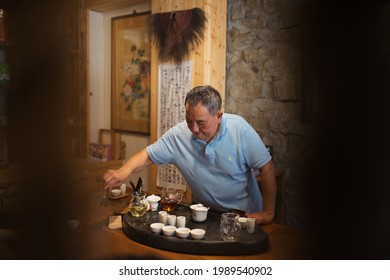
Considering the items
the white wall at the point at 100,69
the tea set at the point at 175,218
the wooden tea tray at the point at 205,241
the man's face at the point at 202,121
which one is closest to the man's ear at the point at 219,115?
the man's face at the point at 202,121

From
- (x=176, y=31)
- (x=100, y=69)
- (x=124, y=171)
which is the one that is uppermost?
(x=176, y=31)

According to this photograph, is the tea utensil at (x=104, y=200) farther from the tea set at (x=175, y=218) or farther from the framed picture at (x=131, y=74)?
the framed picture at (x=131, y=74)

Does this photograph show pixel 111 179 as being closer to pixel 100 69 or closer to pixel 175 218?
pixel 175 218

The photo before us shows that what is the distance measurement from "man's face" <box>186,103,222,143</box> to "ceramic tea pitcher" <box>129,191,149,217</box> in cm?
33

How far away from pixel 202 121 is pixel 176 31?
800 mm

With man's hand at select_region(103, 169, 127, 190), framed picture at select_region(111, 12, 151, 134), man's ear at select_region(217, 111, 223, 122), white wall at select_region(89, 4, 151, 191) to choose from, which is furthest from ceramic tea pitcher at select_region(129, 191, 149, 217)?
framed picture at select_region(111, 12, 151, 134)

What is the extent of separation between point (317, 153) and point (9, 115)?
3.14ft

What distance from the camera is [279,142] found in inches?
66.4

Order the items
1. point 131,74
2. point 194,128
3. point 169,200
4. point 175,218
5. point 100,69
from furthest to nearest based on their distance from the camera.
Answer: point 131,74, point 100,69, point 194,128, point 169,200, point 175,218

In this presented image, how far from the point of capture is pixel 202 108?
131cm

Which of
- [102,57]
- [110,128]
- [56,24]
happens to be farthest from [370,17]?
[110,128]

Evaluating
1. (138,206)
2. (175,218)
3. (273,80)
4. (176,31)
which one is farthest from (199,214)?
(176,31)
